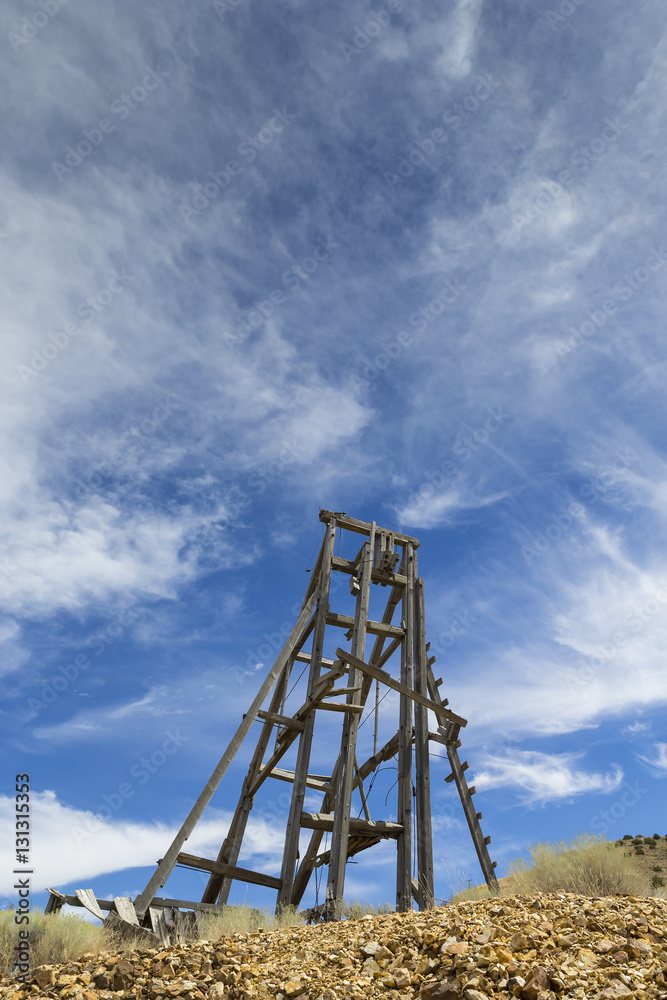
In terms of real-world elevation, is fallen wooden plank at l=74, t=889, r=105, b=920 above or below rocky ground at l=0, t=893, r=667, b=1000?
above

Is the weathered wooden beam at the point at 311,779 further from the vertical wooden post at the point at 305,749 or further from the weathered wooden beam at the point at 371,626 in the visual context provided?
the weathered wooden beam at the point at 371,626

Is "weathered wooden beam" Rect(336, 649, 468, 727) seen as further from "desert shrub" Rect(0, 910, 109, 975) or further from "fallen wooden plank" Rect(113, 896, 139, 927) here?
"desert shrub" Rect(0, 910, 109, 975)

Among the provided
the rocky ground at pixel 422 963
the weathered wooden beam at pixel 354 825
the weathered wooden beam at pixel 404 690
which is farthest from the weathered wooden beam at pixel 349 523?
the rocky ground at pixel 422 963

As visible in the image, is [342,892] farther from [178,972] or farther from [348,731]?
[178,972]

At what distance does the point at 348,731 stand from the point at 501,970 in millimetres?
6262

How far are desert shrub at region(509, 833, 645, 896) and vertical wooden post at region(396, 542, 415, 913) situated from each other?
74.0 inches

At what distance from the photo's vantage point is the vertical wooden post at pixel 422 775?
35.1 ft

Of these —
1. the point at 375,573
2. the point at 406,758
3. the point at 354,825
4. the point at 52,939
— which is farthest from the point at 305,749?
the point at 52,939

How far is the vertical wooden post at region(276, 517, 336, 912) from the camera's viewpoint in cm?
1053

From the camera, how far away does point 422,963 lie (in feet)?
18.2

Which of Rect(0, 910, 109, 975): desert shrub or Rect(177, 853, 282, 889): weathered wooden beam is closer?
Rect(0, 910, 109, 975): desert shrub

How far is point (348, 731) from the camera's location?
443 inches

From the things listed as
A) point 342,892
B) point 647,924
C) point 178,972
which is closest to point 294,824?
point 342,892

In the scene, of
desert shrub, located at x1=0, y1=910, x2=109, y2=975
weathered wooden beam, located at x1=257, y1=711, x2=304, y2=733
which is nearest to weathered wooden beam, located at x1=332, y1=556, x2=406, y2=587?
weathered wooden beam, located at x1=257, y1=711, x2=304, y2=733
